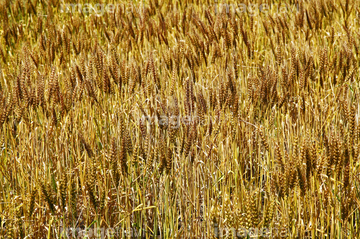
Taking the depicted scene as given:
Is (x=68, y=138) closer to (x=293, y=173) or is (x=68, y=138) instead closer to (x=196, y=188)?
(x=196, y=188)

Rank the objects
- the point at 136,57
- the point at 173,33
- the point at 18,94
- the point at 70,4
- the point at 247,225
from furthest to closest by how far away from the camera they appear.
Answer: the point at 70,4 → the point at 173,33 → the point at 136,57 → the point at 18,94 → the point at 247,225

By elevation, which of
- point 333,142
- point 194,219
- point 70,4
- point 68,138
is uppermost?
point 70,4

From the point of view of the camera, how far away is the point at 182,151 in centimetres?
126

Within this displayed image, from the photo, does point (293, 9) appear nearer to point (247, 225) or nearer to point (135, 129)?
point (135, 129)

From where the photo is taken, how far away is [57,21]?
345 cm

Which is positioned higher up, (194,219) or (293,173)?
(293,173)

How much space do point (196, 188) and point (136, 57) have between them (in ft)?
4.02

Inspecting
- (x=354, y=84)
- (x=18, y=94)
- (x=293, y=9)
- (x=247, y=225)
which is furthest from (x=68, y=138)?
(x=293, y=9)

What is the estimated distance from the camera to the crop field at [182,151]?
111 centimetres

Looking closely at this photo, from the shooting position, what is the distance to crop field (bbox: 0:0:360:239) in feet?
3.63

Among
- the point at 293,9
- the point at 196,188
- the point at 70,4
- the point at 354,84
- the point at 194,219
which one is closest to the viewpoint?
the point at 194,219

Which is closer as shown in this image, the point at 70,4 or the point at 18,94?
the point at 18,94

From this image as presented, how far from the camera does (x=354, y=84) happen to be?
80.3 inches

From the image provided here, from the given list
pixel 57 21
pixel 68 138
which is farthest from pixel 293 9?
pixel 68 138
